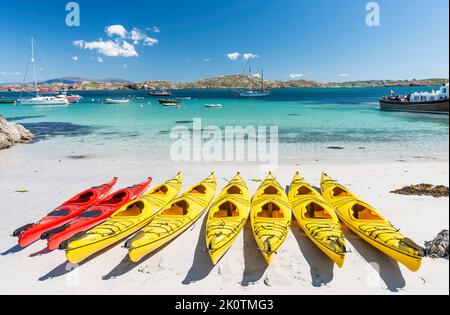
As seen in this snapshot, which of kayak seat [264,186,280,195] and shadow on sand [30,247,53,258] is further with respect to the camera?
kayak seat [264,186,280,195]

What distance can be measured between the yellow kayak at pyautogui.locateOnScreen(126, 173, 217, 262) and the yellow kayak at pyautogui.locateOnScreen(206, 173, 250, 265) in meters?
0.68

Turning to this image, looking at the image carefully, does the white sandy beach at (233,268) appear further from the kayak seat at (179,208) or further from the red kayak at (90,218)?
the kayak seat at (179,208)

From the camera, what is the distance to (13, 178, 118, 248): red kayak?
739cm

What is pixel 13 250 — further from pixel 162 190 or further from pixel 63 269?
pixel 162 190

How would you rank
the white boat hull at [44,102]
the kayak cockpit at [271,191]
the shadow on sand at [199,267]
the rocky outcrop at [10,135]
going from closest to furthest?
the shadow on sand at [199,267], the kayak cockpit at [271,191], the rocky outcrop at [10,135], the white boat hull at [44,102]

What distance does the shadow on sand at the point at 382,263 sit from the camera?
6.05 meters

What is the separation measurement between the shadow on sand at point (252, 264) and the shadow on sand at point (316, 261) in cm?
113

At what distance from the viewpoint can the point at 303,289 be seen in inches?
234

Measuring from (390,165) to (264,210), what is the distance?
10177 millimetres

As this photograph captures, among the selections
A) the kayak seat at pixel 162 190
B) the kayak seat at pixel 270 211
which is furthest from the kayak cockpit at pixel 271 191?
the kayak seat at pixel 162 190

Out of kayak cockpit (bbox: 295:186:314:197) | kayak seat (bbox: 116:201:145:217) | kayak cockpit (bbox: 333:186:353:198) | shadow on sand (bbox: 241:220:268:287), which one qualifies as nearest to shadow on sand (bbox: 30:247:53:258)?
kayak seat (bbox: 116:201:145:217)

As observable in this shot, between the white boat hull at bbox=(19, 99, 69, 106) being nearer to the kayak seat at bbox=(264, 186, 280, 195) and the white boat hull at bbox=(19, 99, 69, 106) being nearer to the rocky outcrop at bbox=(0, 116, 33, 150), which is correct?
the rocky outcrop at bbox=(0, 116, 33, 150)

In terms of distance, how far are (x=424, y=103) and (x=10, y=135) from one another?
49.9 meters
